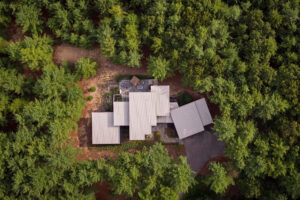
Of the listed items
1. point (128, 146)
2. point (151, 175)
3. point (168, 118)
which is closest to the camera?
point (151, 175)

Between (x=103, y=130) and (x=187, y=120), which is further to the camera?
(x=103, y=130)

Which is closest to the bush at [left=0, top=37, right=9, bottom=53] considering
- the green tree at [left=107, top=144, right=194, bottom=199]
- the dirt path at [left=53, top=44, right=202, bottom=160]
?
the dirt path at [left=53, top=44, right=202, bottom=160]

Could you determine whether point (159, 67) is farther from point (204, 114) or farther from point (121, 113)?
point (204, 114)

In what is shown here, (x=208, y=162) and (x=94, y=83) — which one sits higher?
(x=94, y=83)

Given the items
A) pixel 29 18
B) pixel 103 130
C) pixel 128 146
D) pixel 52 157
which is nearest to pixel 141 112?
pixel 128 146

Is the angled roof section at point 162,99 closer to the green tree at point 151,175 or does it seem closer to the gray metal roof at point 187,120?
the gray metal roof at point 187,120

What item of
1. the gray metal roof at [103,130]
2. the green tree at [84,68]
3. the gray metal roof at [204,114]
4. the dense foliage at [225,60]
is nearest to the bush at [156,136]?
the gray metal roof at [103,130]

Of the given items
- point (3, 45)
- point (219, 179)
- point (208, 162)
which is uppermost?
point (3, 45)
